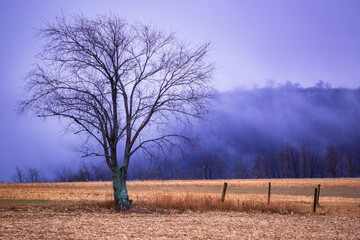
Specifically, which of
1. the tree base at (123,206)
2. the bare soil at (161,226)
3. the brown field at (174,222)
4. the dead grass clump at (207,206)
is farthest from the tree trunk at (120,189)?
the dead grass clump at (207,206)

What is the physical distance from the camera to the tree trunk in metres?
18.8

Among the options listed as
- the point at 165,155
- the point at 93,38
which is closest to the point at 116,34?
the point at 93,38

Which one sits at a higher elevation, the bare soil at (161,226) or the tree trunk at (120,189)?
the tree trunk at (120,189)

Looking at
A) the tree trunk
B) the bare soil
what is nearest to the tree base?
the tree trunk

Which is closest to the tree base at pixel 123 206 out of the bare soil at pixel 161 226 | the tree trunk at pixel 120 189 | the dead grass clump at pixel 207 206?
the tree trunk at pixel 120 189

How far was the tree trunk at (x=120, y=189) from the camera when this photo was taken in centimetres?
1881

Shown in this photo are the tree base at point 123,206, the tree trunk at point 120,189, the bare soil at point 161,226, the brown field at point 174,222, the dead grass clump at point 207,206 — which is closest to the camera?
the bare soil at point 161,226

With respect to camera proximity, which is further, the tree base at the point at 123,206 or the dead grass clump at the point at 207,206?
the dead grass clump at the point at 207,206

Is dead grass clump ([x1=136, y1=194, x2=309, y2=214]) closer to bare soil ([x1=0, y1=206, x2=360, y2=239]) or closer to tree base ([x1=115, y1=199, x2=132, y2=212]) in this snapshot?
tree base ([x1=115, y1=199, x2=132, y2=212])

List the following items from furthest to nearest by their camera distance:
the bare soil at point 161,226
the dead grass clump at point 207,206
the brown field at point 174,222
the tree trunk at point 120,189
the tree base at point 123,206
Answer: the dead grass clump at point 207,206 → the tree trunk at point 120,189 → the tree base at point 123,206 → the brown field at point 174,222 → the bare soil at point 161,226

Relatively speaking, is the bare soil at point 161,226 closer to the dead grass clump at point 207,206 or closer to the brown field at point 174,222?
the brown field at point 174,222

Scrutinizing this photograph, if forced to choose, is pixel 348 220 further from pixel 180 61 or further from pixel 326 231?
pixel 180 61

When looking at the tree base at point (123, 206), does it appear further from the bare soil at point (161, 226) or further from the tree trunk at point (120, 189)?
the bare soil at point (161, 226)

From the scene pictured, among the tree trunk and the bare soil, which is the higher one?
the tree trunk
